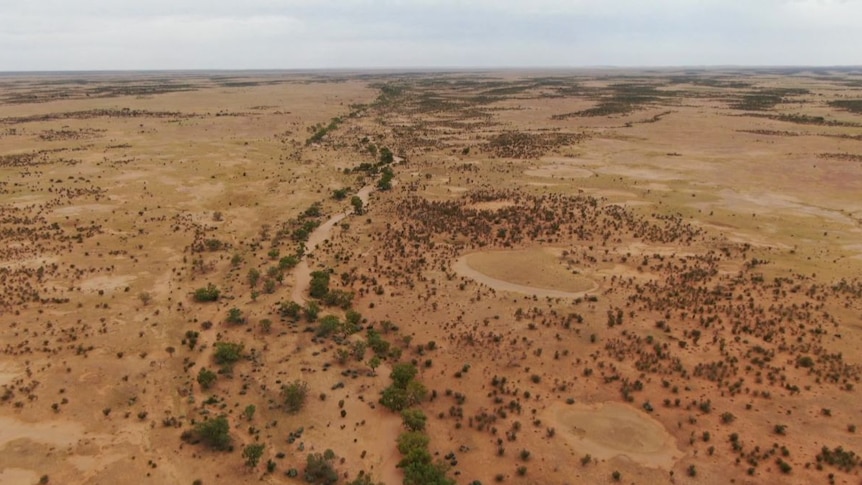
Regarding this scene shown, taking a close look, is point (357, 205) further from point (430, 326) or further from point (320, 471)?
point (320, 471)

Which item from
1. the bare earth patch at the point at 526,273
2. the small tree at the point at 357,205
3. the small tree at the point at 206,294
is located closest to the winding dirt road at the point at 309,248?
the small tree at the point at 357,205

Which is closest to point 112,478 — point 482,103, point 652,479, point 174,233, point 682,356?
point 652,479

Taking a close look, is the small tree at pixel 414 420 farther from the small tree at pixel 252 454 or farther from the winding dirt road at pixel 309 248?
the winding dirt road at pixel 309 248

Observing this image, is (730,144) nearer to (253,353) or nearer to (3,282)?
(253,353)

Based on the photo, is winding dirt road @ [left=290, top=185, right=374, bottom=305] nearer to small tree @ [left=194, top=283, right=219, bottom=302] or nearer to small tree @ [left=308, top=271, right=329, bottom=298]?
small tree @ [left=308, top=271, right=329, bottom=298]

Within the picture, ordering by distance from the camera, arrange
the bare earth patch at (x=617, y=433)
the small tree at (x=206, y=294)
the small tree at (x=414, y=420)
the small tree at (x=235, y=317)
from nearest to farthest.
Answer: the bare earth patch at (x=617, y=433) < the small tree at (x=414, y=420) < the small tree at (x=235, y=317) < the small tree at (x=206, y=294)

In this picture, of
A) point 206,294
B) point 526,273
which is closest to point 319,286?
point 206,294

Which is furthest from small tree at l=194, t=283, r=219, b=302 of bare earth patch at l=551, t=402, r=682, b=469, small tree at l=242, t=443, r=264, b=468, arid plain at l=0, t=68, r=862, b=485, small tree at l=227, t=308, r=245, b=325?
bare earth patch at l=551, t=402, r=682, b=469
